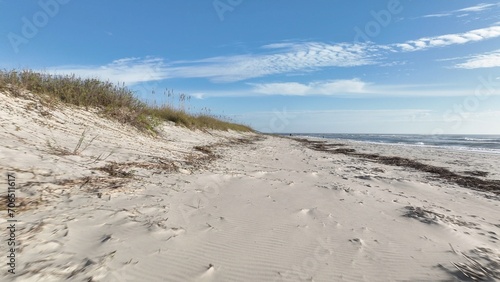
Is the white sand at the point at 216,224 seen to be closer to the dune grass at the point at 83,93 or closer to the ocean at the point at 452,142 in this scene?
the dune grass at the point at 83,93

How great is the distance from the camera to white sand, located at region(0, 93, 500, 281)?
181 centimetres

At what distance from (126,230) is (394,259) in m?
2.10

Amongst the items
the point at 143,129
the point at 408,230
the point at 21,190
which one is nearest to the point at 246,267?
the point at 408,230

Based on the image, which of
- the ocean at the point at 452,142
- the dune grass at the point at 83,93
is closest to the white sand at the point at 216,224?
the dune grass at the point at 83,93

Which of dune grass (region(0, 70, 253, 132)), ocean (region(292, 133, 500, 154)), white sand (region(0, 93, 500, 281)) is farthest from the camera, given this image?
ocean (region(292, 133, 500, 154))

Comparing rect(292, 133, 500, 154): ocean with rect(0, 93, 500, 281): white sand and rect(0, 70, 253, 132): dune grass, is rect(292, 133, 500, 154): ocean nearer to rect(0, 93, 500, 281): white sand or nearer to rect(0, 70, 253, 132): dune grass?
rect(0, 93, 500, 281): white sand

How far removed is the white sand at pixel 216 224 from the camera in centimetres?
181

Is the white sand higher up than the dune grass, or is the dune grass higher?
the dune grass

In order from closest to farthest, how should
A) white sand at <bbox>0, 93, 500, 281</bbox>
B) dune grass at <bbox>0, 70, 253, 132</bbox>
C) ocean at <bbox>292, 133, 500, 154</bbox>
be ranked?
1. white sand at <bbox>0, 93, 500, 281</bbox>
2. dune grass at <bbox>0, 70, 253, 132</bbox>
3. ocean at <bbox>292, 133, 500, 154</bbox>

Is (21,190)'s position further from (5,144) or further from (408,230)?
(408,230)

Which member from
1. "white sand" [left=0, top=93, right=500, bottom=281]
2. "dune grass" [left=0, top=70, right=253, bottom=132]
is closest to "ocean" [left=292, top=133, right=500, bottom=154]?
"white sand" [left=0, top=93, right=500, bottom=281]

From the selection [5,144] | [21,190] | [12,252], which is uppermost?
[5,144]

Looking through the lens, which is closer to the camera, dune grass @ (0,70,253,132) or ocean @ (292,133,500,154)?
dune grass @ (0,70,253,132)

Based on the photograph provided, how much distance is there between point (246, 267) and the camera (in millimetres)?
1878
